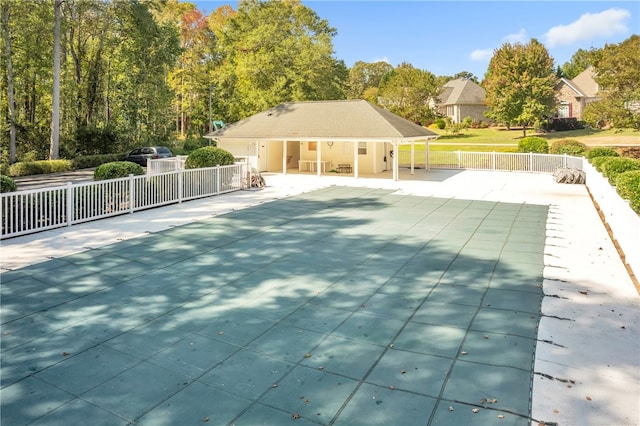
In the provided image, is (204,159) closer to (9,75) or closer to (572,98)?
(9,75)

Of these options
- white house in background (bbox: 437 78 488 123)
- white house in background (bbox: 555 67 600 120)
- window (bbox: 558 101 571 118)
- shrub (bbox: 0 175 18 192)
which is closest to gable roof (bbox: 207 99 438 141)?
shrub (bbox: 0 175 18 192)

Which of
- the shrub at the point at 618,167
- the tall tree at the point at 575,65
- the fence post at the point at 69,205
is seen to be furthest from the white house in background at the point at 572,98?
the fence post at the point at 69,205

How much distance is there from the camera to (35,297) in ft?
20.8

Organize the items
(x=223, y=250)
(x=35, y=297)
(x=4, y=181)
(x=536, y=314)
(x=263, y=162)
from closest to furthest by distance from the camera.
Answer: (x=536, y=314), (x=35, y=297), (x=223, y=250), (x=4, y=181), (x=263, y=162)

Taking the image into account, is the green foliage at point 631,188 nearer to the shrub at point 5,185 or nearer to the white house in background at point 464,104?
the shrub at point 5,185

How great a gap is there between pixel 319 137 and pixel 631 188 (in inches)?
619

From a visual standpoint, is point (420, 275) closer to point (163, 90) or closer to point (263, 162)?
point (263, 162)

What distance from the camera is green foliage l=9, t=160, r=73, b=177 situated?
2436 cm

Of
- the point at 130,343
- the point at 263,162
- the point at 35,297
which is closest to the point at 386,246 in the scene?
the point at 130,343

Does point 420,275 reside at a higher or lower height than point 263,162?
lower

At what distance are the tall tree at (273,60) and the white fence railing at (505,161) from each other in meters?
13.2

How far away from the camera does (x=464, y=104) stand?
5503 centimetres

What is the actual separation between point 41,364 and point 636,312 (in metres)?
7.26

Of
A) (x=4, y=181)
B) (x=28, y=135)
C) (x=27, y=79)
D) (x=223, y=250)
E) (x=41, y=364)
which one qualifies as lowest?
(x=41, y=364)
